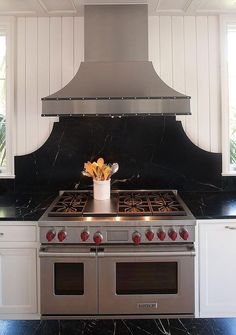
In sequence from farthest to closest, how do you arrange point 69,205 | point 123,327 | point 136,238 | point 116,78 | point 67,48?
point 67,48 → point 69,205 → point 116,78 → point 136,238 → point 123,327

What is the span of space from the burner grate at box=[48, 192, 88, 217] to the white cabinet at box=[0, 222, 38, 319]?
0.62 feet

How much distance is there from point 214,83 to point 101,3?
3.74ft

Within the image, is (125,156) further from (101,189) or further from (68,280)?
(68,280)

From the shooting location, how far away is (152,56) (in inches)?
107

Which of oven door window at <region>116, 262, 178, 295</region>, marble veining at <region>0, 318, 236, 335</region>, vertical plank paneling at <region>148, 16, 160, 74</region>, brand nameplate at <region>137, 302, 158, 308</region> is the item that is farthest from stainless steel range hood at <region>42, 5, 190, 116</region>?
marble veining at <region>0, 318, 236, 335</region>

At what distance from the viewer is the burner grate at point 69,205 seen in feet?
6.74

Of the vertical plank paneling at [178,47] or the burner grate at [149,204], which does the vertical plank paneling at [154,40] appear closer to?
the vertical plank paneling at [178,47]

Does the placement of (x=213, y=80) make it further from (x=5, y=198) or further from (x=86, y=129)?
(x=5, y=198)

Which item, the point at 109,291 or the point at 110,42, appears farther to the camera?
the point at 110,42

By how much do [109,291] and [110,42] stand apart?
169 centimetres

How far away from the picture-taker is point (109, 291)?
1.97 meters

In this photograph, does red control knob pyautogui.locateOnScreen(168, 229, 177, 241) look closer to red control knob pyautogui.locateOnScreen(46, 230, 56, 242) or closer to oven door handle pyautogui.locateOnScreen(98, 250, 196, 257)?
oven door handle pyautogui.locateOnScreen(98, 250, 196, 257)

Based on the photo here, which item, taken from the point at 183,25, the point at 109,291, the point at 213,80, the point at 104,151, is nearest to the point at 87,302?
the point at 109,291

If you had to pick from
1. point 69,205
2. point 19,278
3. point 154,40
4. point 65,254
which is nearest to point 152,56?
point 154,40
